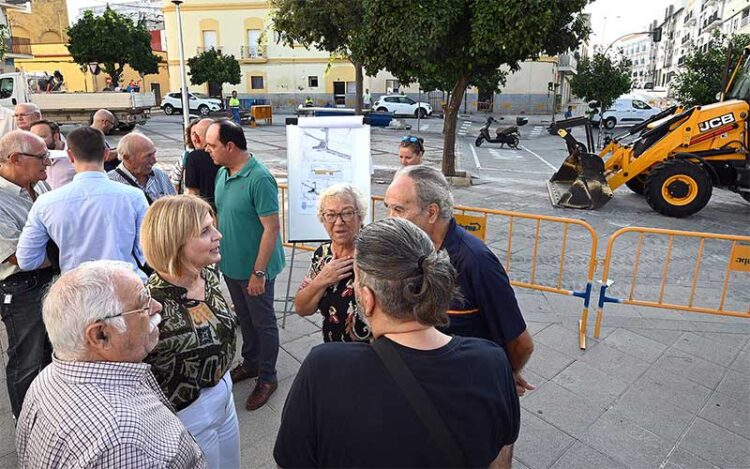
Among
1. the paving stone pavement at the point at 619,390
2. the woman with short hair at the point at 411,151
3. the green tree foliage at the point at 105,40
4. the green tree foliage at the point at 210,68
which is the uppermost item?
the green tree foliage at the point at 105,40

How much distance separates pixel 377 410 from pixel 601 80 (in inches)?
895

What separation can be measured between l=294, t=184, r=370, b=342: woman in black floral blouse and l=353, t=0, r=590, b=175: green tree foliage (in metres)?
7.66

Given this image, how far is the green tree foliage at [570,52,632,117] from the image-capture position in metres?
20.8

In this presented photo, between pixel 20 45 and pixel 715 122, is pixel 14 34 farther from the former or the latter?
pixel 715 122

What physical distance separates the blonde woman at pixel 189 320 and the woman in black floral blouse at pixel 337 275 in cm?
44

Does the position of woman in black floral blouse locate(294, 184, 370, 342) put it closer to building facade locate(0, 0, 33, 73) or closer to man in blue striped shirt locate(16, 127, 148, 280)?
man in blue striped shirt locate(16, 127, 148, 280)

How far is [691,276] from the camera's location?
6.11 metres

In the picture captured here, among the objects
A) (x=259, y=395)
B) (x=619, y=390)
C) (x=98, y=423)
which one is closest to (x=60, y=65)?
(x=259, y=395)

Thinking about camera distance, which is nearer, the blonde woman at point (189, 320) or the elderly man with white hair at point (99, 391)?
the elderly man with white hair at point (99, 391)

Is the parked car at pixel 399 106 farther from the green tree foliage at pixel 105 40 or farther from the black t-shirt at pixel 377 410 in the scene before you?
the black t-shirt at pixel 377 410

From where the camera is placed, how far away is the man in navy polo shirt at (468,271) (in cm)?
219

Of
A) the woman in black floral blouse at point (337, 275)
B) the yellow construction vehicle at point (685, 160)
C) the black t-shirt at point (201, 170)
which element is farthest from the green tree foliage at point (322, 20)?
the woman in black floral blouse at point (337, 275)

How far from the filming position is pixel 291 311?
479 centimetres

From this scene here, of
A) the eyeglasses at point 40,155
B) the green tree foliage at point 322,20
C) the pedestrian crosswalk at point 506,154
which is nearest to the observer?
the eyeglasses at point 40,155
